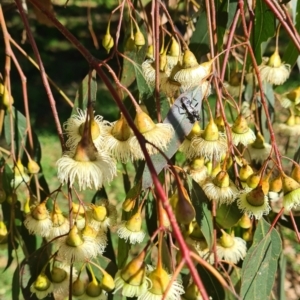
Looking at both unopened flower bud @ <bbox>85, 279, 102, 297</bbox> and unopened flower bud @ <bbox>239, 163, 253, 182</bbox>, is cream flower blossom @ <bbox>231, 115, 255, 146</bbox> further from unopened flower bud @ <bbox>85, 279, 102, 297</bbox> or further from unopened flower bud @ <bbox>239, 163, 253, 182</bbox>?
unopened flower bud @ <bbox>85, 279, 102, 297</bbox>

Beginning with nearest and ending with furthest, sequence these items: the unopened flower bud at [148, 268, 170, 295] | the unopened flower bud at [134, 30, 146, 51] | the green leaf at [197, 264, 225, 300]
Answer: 1. the unopened flower bud at [148, 268, 170, 295]
2. the green leaf at [197, 264, 225, 300]
3. the unopened flower bud at [134, 30, 146, 51]

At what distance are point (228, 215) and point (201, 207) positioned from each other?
72 millimetres

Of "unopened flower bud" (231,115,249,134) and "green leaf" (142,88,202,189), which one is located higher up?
"green leaf" (142,88,202,189)

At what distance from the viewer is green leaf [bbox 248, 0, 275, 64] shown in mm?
1234

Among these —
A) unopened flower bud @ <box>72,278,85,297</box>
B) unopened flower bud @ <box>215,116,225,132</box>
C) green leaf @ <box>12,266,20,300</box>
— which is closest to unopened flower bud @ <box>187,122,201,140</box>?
unopened flower bud @ <box>215,116,225,132</box>

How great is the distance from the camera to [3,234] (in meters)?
1.34

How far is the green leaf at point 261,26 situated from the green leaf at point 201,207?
1.29 feet

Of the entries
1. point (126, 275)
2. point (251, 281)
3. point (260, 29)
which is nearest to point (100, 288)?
point (251, 281)

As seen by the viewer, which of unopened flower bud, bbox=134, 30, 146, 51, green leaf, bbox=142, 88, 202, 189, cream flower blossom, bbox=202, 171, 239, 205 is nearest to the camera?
green leaf, bbox=142, 88, 202, 189

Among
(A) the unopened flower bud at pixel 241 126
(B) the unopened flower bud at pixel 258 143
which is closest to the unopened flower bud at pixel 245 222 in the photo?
(B) the unopened flower bud at pixel 258 143

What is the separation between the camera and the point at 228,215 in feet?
3.54

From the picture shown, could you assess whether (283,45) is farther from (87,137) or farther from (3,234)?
(87,137)

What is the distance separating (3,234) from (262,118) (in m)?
0.70

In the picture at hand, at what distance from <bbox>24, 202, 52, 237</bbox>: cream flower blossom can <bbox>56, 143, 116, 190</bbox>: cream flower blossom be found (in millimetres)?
270
